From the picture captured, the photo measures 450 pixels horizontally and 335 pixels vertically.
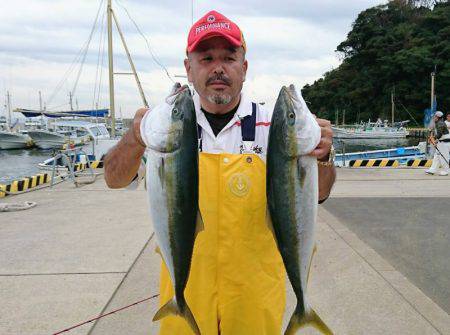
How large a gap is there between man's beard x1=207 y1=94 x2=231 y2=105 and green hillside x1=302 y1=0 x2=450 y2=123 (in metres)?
64.7

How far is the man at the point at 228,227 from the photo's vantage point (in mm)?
2148

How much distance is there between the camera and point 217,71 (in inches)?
84.8

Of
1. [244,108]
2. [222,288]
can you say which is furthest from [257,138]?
[222,288]

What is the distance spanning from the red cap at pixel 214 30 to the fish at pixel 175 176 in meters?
0.36

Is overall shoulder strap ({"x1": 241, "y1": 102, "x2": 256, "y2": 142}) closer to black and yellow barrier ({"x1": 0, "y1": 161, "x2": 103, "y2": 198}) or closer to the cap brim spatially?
the cap brim

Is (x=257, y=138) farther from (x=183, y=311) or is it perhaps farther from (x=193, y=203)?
(x=183, y=311)

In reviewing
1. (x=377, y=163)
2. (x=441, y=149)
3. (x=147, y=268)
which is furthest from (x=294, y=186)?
(x=377, y=163)

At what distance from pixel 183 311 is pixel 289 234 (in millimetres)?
632

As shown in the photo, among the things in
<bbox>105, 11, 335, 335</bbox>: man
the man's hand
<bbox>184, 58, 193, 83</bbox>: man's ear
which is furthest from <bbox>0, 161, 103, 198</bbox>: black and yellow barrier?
the man's hand

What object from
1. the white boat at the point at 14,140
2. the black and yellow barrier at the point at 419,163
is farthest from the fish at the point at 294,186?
the white boat at the point at 14,140

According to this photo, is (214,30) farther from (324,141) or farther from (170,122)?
(324,141)

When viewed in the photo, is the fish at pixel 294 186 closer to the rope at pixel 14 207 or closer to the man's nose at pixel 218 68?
the man's nose at pixel 218 68

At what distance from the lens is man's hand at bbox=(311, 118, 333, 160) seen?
1976mm

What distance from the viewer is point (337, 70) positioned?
84.9m
